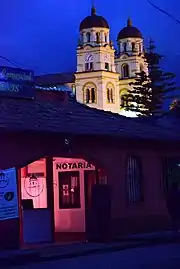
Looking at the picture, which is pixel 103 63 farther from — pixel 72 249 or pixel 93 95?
pixel 72 249

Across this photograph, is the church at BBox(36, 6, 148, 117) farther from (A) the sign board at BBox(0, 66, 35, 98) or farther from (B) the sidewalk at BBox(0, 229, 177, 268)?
(B) the sidewalk at BBox(0, 229, 177, 268)

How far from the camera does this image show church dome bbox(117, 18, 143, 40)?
149 meters

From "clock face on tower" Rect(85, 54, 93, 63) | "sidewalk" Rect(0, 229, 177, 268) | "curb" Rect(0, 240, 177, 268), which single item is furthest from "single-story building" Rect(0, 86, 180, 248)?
"clock face on tower" Rect(85, 54, 93, 63)

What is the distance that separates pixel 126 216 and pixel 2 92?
20.3 feet

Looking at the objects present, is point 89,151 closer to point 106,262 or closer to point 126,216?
point 126,216

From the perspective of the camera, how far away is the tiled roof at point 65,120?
69.5ft

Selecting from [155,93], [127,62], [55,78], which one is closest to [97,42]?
[127,62]

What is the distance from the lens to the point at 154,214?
2547cm

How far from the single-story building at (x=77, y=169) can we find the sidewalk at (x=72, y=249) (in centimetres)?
73

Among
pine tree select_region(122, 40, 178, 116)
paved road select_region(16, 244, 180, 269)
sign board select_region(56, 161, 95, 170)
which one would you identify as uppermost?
pine tree select_region(122, 40, 178, 116)

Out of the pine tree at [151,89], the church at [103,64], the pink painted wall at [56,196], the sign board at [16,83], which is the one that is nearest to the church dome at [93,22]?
the church at [103,64]

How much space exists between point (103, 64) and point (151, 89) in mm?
50540

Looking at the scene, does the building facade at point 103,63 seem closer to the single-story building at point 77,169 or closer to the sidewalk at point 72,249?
the single-story building at point 77,169

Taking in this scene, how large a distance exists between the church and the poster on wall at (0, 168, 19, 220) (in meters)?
113
